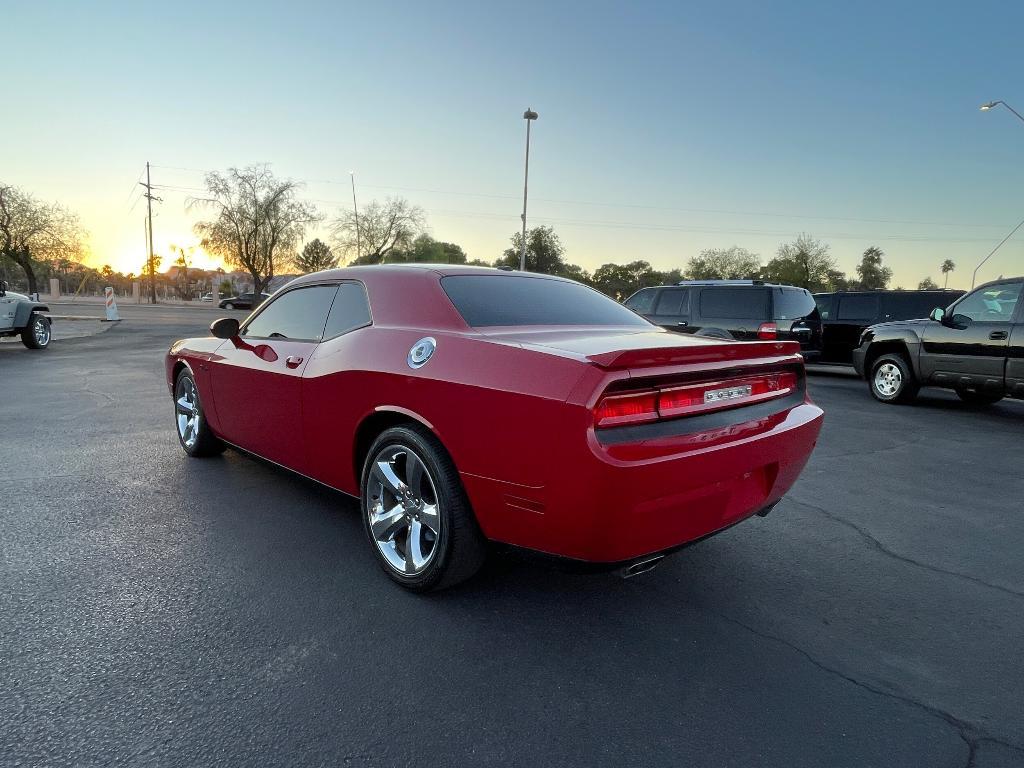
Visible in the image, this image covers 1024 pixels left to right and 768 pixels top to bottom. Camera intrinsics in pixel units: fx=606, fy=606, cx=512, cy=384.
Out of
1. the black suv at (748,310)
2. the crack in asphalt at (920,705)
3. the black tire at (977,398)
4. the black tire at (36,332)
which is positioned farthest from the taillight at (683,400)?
the black tire at (36,332)

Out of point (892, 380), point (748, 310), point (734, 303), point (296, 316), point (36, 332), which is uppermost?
point (734, 303)

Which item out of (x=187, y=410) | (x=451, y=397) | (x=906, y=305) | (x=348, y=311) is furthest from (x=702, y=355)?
(x=906, y=305)

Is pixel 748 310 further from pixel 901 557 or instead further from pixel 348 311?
pixel 348 311

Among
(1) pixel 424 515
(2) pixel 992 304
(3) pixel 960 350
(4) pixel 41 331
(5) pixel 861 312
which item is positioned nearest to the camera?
(1) pixel 424 515

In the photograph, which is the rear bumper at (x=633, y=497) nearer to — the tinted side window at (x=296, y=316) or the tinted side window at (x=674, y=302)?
the tinted side window at (x=296, y=316)

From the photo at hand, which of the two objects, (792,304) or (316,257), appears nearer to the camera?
(792,304)

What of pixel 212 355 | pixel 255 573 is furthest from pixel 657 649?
pixel 212 355

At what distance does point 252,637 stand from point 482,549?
0.97m

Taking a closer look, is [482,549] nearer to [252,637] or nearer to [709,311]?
[252,637]

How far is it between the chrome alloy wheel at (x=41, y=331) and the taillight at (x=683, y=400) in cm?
1579

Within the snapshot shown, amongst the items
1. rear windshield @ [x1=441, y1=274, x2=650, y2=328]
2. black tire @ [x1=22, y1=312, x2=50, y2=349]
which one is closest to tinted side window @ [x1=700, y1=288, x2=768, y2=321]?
rear windshield @ [x1=441, y1=274, x2=650, y2=328]

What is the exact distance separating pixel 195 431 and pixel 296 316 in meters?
1.77

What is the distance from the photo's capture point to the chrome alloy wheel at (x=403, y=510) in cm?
271

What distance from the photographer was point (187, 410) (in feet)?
16.5
